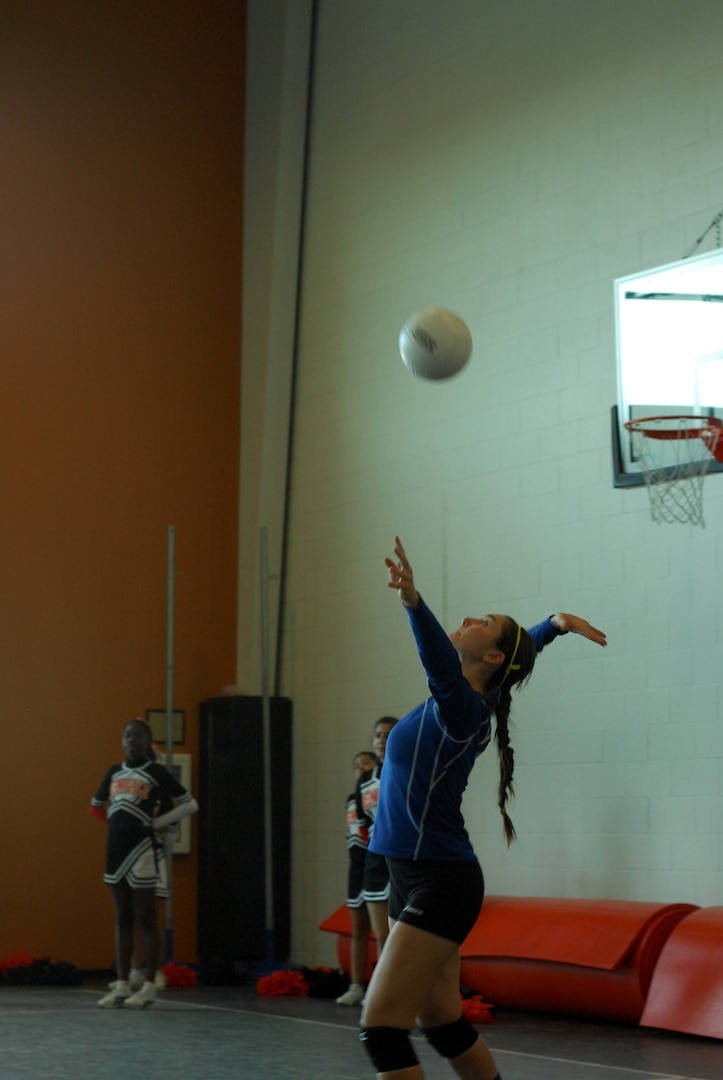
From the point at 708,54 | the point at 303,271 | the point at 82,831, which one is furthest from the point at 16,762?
the point at 708,54

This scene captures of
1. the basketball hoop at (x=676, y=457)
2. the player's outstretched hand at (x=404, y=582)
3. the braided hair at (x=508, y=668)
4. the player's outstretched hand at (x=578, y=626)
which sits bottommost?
the braided hair at (x=508, y=668)

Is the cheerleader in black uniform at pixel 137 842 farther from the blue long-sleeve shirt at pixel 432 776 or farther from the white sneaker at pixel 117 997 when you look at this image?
the blue long-sleeve shirt at pixel 432 776

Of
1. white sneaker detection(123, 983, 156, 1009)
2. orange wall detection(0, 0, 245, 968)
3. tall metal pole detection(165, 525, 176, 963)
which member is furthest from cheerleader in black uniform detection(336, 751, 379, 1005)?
orange wall detection(0, 0, 245, 968)

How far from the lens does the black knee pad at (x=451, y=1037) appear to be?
385 cm

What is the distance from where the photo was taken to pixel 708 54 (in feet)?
27.6

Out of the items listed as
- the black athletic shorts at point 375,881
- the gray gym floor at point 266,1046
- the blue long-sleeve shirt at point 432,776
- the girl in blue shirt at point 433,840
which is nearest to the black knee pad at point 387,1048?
the girl in blue shirt at point 433,840

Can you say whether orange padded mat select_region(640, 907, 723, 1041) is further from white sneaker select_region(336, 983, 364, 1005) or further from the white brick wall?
white sneaker select_region(336, 983, 364, 1005)

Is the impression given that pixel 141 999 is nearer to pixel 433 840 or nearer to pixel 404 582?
pixel 433 840

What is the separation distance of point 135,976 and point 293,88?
291 inches

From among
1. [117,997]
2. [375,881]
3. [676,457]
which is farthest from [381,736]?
[676,457]

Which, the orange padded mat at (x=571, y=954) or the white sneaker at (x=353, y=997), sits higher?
the orange padded mat at (x=571, y=954)

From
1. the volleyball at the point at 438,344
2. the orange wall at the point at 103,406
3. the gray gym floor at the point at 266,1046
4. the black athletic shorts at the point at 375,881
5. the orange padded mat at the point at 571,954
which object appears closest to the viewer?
the gray gym floor at the point at 266,1046

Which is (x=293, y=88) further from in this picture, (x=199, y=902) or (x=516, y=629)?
(x=516, y=629)

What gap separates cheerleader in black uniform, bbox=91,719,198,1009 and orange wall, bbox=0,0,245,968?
2025 millimetres
